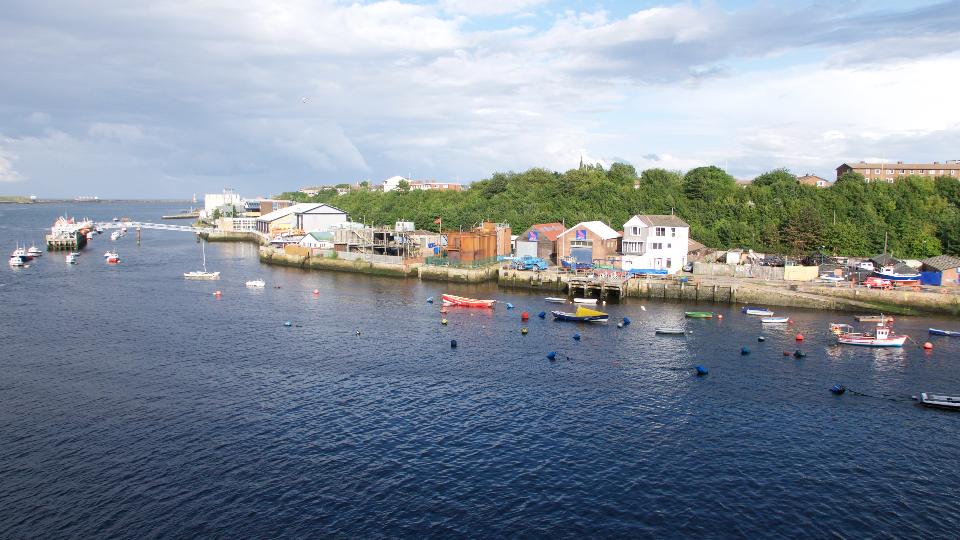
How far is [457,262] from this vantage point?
308 ft

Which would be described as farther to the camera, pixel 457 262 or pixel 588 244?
pixel 457 262

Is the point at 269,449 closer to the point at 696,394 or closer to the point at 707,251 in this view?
the point at 696,394

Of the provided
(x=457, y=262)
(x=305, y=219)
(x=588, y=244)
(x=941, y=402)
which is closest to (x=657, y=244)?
(x=588, y=244)

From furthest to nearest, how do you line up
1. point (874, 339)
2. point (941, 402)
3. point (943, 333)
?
1. point (943, 333)
2. point (874, 339)
3. point (941, 402)

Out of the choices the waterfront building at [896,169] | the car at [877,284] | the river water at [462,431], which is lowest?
the river water at [462,431]

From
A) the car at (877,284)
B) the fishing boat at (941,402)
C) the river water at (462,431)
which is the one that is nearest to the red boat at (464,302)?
the river water at (462,431)

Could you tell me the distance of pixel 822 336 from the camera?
2346 inches

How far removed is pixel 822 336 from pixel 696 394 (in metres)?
23.3

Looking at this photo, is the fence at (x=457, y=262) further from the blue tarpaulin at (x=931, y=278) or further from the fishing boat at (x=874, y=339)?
the blue tarpaulin at (x=931, y=278)

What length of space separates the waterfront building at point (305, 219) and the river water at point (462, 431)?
80972mm

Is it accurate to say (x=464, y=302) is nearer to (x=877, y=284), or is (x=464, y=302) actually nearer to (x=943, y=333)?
(x=877, y=284)

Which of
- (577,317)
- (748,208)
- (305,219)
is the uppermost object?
(748,208)

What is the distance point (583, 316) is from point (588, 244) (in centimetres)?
2856

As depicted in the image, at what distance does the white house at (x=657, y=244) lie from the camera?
8781 cm
